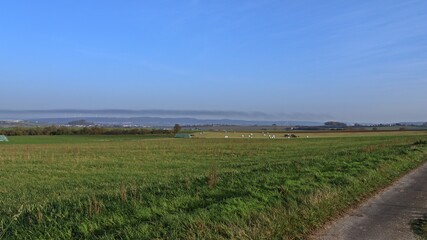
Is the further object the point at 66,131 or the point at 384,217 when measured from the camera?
the point at 66,131

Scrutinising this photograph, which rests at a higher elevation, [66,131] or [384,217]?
[384,217]

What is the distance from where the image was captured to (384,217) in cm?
777

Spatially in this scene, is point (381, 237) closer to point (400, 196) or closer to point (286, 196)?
point (286, 196)

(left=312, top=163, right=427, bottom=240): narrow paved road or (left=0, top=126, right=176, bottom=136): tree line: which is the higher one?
(left=312, top=163, right=427, bottom=240): narrow paved road

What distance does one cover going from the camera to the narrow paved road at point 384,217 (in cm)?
655

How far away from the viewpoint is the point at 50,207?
9164 millimetres

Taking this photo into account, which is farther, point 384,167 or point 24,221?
point 384,167

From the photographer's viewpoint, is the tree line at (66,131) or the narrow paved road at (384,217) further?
the tree line at (66,131)

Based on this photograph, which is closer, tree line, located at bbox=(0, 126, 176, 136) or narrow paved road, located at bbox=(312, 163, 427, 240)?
narrow paved road, located at bbox=(312, 163, 427, 240)

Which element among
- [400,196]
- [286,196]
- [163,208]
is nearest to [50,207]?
[163,208]

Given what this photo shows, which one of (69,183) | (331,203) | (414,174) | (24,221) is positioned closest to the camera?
(24,221)

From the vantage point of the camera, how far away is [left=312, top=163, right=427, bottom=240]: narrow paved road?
21.5ft

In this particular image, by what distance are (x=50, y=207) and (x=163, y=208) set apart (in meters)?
2.94

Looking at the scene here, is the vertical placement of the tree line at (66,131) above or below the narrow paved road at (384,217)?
below
